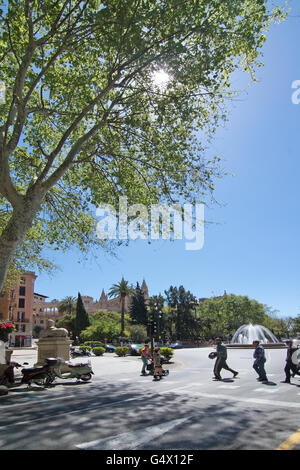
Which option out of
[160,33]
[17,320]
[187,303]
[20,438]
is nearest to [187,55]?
[160,33]

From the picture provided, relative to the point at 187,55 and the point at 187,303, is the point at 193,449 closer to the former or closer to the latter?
the point at 187,55

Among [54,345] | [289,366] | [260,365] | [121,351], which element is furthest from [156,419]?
[121,351]

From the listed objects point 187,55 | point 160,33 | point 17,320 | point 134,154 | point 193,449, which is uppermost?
point 160,33

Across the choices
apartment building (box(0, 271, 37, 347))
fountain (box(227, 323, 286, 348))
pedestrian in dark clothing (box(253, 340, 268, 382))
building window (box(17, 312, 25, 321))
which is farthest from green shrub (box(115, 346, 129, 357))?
building window (box(17, 312, 25, 321))

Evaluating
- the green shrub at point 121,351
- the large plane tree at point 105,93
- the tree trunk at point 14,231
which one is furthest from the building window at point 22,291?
the tree trunk at point 14,231

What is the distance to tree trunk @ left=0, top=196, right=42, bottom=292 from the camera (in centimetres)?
950

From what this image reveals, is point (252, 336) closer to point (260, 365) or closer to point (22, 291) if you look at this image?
point (260, 365)

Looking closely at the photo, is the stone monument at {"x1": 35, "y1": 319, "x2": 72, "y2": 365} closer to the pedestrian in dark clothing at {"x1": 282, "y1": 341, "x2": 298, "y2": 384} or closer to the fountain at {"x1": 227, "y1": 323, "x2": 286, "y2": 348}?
the pedestrian in dark clothing at {"x1": 282, "y1": 341, "x2": 298, "y2": 384}

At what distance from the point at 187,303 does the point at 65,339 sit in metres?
66.6

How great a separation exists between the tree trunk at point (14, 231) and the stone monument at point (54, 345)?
6.49 metres

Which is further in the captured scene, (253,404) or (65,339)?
(65,339)

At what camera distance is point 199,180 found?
44.3 feet
